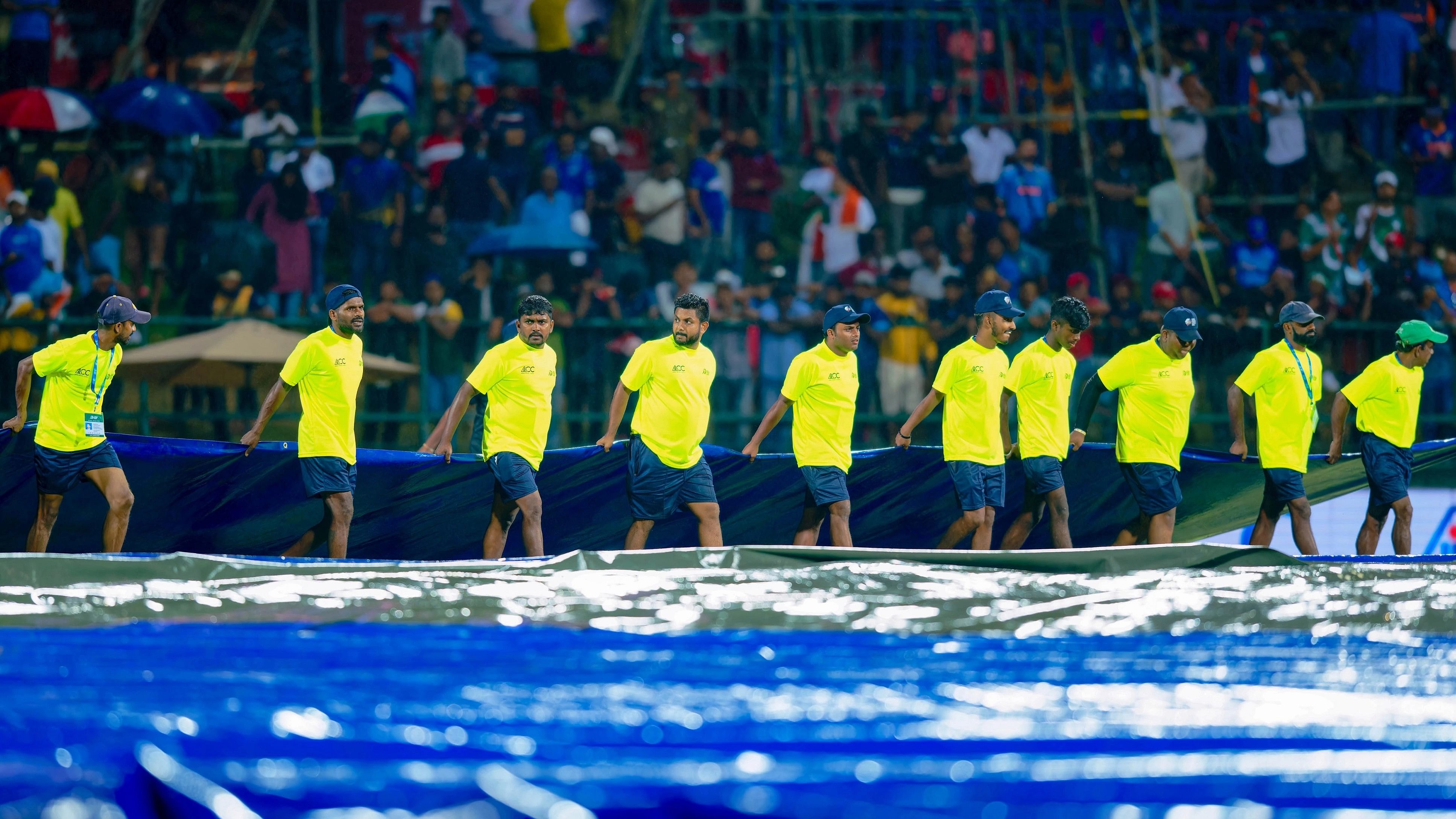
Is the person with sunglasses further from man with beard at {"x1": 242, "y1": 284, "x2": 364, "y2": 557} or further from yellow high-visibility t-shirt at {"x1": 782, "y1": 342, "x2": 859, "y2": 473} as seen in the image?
man with beard at {"x1": 242, "y1": 284, "x2": 364, "y2": 557}

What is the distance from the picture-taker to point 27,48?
15.1 meters

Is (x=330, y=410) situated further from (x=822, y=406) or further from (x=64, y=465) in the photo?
(x=822, y=406)

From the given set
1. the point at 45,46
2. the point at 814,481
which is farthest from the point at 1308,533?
the point at 45,46

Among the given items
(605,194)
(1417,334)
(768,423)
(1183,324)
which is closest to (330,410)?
(768,423)

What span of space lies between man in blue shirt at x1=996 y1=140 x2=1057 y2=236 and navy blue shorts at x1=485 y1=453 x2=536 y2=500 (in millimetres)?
7413

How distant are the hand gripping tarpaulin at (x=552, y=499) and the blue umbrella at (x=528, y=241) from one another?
4905mm

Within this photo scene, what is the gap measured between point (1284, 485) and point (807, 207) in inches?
253

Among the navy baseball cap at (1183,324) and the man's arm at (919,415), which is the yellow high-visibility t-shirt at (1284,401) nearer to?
the navy baseball cap at (1183,324)

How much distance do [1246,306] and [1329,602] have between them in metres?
7.23

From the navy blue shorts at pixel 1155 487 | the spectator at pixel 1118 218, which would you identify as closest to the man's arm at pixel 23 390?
the navy blue shorts at pixel 1155 487

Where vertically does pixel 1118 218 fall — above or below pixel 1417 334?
above

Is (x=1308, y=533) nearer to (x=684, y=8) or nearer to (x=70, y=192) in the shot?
(x=684, y=8)

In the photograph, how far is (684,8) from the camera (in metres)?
16.2

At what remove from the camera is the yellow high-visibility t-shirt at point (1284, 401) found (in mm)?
9234
